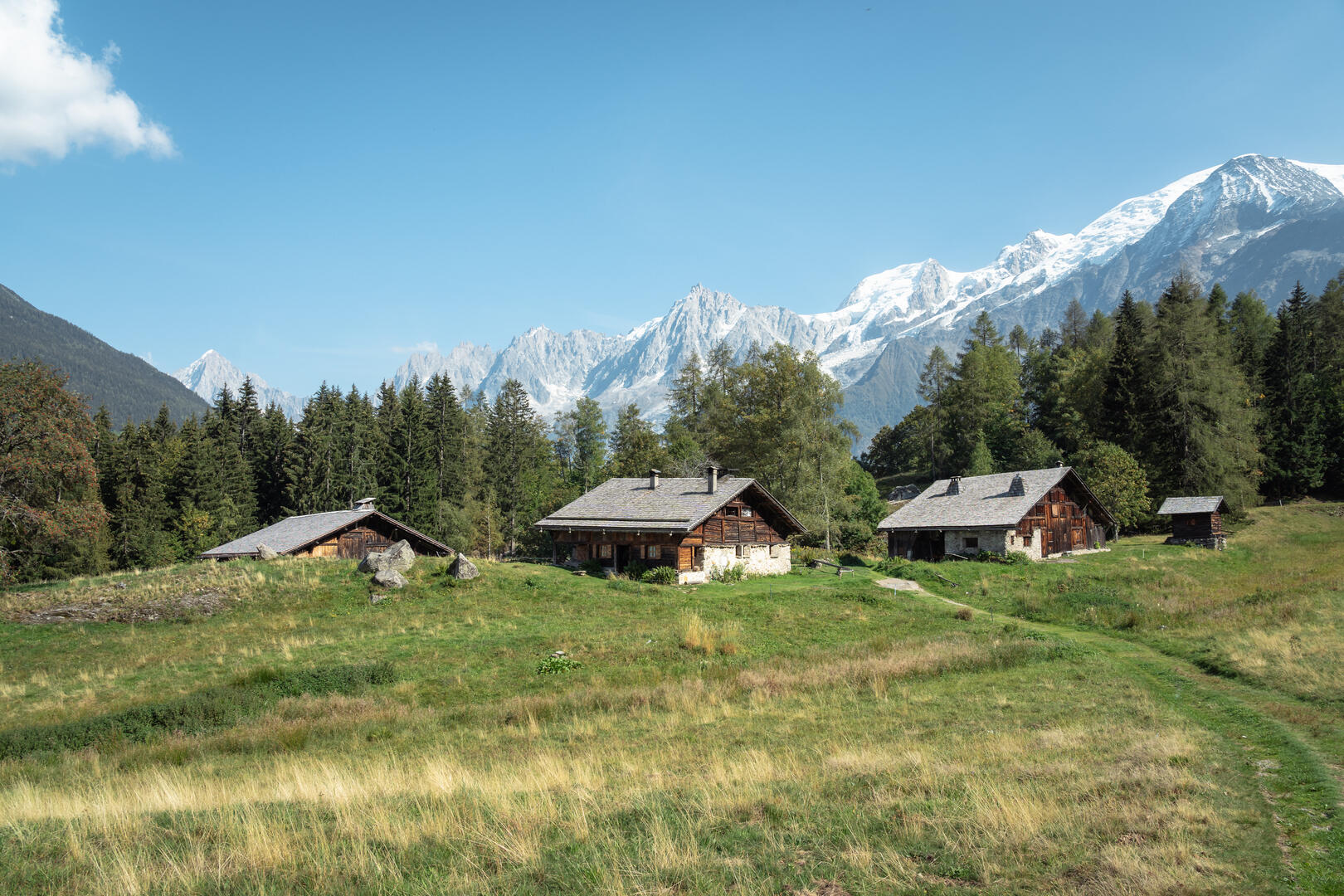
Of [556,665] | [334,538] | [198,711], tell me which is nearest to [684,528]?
[556,665]

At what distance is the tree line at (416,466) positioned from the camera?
2648 inches

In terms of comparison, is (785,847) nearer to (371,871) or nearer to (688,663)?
(371,871)

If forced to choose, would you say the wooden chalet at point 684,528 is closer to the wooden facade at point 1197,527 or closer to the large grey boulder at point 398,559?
the large grey boulder at point 398,559

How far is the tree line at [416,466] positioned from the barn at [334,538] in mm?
12192

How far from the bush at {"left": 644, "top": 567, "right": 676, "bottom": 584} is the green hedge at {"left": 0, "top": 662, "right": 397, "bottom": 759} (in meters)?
24.7

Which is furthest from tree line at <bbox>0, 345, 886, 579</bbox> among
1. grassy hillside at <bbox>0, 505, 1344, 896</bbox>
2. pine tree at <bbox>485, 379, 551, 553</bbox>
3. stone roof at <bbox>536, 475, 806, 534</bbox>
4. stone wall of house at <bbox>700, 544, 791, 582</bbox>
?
grassy hillside at <bbox>0, 505, 1344, 896</bbox>

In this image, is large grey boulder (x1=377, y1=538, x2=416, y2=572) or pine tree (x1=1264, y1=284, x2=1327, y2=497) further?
pine tree (x1=1264, y1=284, x2=1327, y2=497)

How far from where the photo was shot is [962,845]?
8125 millimetres

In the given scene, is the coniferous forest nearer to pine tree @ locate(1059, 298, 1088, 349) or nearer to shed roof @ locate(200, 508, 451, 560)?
shed roof @ locate(200, 508, 451, 560)

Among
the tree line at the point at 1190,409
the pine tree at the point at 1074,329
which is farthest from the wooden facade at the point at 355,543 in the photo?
the pine tree at the point at 1074,329

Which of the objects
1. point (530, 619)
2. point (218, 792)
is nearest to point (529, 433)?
point (530, 619)

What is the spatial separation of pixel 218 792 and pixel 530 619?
2207 centimetres

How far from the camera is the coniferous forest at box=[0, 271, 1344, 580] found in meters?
65.1

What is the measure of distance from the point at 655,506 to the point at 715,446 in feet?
102
